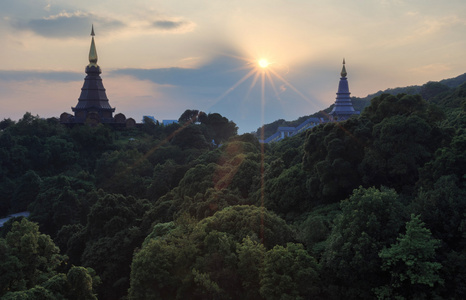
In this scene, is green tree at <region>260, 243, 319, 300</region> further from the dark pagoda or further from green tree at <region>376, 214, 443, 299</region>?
the dark pagoda

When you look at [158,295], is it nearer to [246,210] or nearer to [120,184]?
[246,210]

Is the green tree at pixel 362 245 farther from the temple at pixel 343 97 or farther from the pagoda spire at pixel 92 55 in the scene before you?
the pagoda spire at pixel 92 55

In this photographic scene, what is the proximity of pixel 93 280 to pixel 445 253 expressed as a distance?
13862mm

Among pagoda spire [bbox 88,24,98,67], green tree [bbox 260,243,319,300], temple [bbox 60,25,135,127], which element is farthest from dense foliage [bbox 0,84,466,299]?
pagoda spire [bbox 88,24,98,67]

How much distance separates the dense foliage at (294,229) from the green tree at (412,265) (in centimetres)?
4

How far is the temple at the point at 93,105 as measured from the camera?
57.1 metres

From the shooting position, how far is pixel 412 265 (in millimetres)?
14047

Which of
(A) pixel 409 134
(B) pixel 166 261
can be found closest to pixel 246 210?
(B) pixel 166 261

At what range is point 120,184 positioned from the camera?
137ft

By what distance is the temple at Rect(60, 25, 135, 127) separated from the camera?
187 feet

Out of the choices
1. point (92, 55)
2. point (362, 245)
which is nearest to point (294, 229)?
point (362, 245)

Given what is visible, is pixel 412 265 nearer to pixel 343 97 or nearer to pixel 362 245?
pixel 362 245

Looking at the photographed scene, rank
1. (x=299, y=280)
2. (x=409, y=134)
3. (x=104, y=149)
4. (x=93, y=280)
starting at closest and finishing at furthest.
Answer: (x=299, y=280), (x=93, y=280), (x=409, y=134), (x=104, y=149)

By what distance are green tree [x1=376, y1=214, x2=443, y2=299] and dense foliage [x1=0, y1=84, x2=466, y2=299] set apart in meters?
0.04
